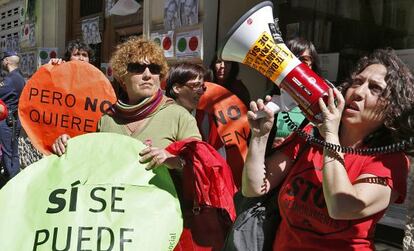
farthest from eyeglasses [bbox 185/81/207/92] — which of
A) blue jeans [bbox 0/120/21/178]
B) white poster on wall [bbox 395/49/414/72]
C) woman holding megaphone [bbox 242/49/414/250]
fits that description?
blue jeans [bbox 0/120/21/178]

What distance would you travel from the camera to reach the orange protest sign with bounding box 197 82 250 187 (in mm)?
2742

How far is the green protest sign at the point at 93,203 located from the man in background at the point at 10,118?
13.1ft

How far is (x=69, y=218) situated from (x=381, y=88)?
48.8 inches

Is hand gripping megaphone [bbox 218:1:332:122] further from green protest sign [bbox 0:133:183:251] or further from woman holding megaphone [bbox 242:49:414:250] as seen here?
green protest sign [bbox 0:133:183:251]

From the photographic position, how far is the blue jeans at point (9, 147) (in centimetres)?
575

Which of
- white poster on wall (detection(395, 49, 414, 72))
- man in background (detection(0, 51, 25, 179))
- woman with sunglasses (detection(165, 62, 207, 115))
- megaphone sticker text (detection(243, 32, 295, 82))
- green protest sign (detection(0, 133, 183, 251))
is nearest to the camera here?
megaphone sticker text (detection(243, 32, 295, 82))

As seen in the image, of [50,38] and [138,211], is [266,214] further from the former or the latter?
[50,38]

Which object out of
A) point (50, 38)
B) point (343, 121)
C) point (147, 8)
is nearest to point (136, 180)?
point (343, 121)

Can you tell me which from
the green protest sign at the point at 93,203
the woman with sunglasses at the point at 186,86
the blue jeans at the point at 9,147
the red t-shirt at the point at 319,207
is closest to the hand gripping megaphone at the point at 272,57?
the red t-shirt at the point at 319,207

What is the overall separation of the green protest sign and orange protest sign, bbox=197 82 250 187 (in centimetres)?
75

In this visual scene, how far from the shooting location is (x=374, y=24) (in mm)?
4316

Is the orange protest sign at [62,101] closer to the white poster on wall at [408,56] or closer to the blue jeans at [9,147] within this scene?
the white poster on wall at [408,56]

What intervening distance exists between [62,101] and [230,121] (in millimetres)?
964

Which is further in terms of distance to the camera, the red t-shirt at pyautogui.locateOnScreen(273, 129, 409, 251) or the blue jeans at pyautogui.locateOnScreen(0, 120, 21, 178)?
the blue jeans at pyautogui.locateOnScreen(0, 120, 21, 178)
